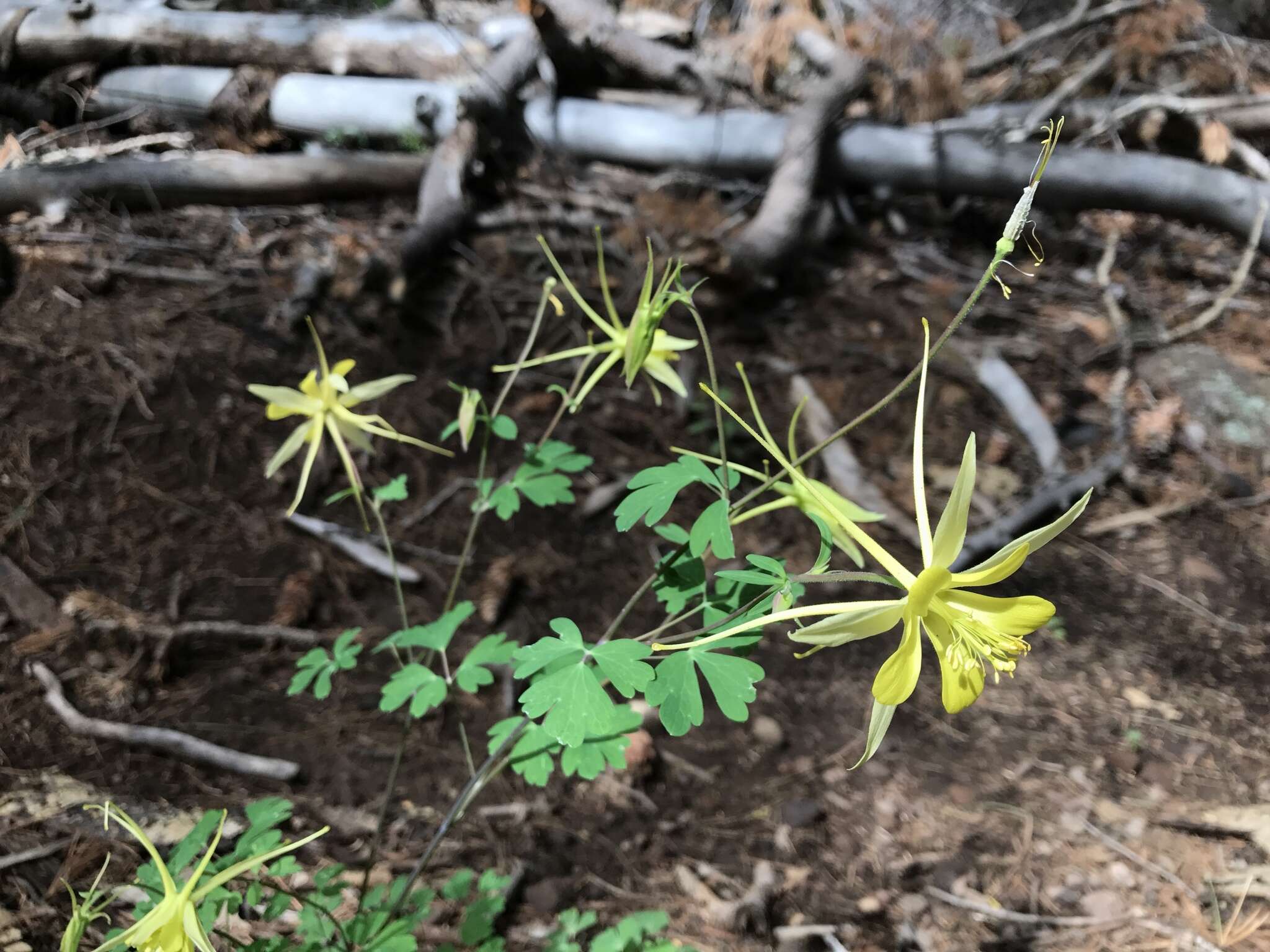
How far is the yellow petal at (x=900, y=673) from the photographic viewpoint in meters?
0.92

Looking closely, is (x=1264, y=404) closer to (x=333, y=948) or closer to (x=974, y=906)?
(x=974, y=906)

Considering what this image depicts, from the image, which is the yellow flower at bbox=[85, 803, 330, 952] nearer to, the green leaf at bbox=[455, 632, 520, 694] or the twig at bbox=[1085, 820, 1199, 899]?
the green leaf at bbox=[455, 632, 520, 694]

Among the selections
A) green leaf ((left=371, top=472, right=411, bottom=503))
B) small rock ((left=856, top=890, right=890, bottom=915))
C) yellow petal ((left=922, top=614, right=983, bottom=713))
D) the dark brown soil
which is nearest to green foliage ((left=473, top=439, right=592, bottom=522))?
green leaf ((left=371, top=472, right=411, bottom=503))

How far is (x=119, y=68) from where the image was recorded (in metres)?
4.58

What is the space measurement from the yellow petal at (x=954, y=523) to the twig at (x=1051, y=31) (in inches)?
186

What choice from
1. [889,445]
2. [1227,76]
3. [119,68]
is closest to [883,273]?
[889,445]

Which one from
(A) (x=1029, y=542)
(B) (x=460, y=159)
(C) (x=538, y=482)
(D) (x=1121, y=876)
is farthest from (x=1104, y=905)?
(B) (x=460, y=159)

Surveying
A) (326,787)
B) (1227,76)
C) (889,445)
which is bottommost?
(326,787)

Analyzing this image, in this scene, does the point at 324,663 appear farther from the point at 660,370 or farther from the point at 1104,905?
the point at 1104,905

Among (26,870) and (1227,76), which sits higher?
(1227,76)

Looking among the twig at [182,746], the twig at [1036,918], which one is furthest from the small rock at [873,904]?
the twig at [182,746]

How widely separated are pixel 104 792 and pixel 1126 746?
8.87ft

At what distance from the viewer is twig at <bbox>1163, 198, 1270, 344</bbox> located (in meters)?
3.82

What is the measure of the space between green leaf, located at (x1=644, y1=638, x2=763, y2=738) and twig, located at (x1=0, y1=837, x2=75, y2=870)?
152cm
